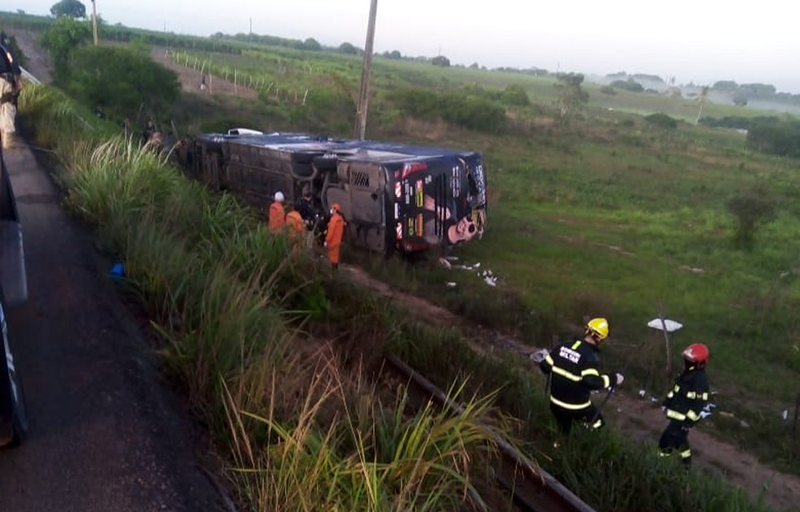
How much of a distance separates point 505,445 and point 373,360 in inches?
100.0

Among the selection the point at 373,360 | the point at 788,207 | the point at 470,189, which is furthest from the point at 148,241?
the point at 788,207

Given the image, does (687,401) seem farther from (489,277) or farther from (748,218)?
(748,218)

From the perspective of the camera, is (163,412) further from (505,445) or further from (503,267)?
(503,267)

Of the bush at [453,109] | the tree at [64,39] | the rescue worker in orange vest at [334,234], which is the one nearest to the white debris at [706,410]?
the rescue worker in orange vest at [334,234]

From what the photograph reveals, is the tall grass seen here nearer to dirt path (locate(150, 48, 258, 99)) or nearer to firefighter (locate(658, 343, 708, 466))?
firefighter (locate(658, 343, 708, 466))

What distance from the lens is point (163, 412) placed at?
5027 millimetres

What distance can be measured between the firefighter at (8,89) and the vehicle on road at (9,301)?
4.41m

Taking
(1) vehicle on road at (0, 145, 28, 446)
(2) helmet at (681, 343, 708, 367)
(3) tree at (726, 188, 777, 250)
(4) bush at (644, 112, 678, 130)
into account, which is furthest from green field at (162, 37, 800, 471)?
(4) bush at (644, 112, 678, 130)

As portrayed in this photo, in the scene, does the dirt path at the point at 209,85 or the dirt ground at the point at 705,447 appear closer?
the dirt ground at the point at 705,447

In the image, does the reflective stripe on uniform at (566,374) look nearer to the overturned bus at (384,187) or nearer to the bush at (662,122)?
the overturned bus at (384,187)

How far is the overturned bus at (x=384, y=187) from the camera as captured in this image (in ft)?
50.6

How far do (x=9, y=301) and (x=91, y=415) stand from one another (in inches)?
44.7

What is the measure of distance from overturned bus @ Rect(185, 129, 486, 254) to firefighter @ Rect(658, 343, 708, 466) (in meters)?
8.02

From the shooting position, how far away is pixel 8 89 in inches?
452
